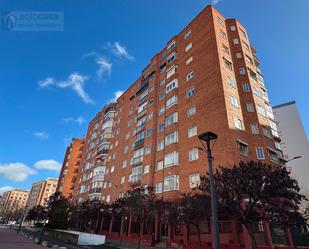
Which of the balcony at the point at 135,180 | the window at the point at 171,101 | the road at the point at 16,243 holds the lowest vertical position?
the road at the point at 16,243

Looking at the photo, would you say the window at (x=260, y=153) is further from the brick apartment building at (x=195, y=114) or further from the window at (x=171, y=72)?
Answer: the window at (x=171, y=72)

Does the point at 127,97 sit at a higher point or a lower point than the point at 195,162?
higher

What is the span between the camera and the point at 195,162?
3069cm

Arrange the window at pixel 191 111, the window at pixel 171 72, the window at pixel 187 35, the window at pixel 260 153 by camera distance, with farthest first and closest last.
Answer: the window at pixel 171 72, the window at pixel 187 35, the window at pixel 191 111, the window at pixel 260 153

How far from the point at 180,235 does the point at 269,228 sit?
10.1m

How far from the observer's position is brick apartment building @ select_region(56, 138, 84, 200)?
88375mm

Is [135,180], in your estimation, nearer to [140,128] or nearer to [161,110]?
[140,128]

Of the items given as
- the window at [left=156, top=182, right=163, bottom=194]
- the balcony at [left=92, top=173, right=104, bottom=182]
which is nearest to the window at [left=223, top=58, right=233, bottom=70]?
the window at [left=156, top=182, right=163, bottom=194]

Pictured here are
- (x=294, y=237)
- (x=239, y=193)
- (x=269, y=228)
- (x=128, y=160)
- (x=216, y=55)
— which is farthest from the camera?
(x=128, y=160)

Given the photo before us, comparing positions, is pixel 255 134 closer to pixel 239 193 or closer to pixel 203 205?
pixel 203 205

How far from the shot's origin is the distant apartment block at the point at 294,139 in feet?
155

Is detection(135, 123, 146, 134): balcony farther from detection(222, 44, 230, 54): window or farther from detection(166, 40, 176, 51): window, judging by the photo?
detection(222, 44, 230, 54): window

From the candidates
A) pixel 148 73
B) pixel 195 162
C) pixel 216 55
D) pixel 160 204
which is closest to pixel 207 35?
pixel 216 55

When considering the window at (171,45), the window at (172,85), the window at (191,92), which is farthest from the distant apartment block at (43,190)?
the window at (191,92)
